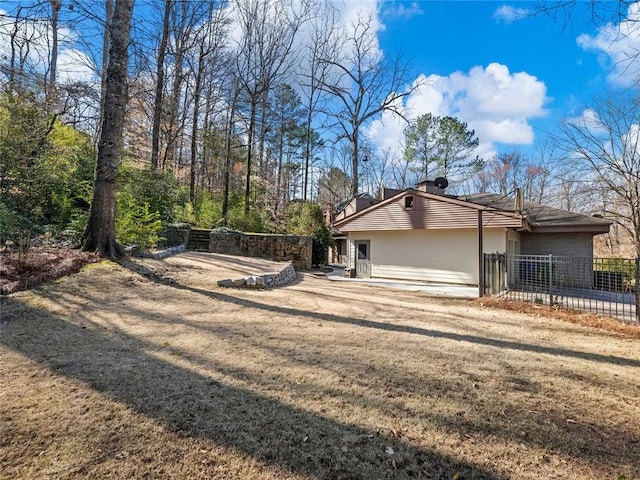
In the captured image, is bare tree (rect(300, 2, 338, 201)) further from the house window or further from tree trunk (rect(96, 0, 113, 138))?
tree trunk (rect(96, 0, 113, 138))

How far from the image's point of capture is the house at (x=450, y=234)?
1162cm

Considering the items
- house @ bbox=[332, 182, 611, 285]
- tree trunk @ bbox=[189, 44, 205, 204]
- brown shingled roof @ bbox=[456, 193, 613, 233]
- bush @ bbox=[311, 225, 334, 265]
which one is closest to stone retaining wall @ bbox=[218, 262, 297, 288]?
house @ bbox=[332, 182, 611, 285]

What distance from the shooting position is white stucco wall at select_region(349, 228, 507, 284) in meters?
12.2

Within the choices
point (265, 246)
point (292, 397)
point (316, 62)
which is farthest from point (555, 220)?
point (316, 62)

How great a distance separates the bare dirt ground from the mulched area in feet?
1.20

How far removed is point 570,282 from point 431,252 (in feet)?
17.0

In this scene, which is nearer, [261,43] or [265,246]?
[265,246]

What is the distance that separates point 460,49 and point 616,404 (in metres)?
14.8

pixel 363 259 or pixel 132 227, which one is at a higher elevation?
pixel 132 227

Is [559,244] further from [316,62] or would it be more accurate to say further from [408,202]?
[316,62]

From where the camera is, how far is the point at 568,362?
12.5ft

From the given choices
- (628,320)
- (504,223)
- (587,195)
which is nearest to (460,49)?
(504,223)

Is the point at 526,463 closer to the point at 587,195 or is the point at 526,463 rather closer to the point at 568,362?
the point at 568,362

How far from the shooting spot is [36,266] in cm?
540
